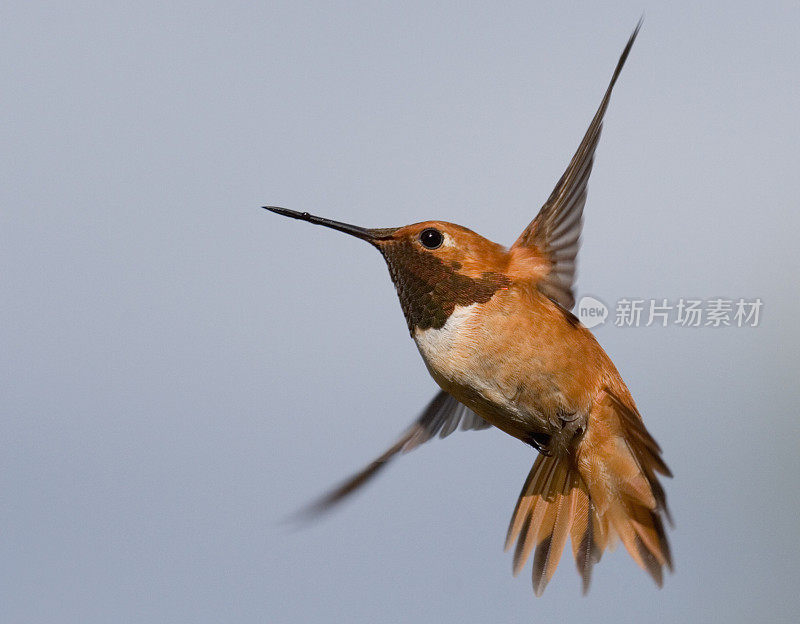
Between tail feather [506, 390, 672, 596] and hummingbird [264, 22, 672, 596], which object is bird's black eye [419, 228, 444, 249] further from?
tail feather [506, 390, 672, 596]

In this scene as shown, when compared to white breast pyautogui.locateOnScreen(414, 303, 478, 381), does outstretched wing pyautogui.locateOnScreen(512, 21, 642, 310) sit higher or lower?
higher

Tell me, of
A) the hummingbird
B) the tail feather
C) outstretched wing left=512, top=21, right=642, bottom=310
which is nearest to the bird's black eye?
the hummingbird

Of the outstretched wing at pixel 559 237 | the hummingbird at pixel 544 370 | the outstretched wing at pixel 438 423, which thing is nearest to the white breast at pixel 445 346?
the hummingbird at pixel 544 370

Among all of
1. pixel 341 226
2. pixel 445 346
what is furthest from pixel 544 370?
pixel 341 226

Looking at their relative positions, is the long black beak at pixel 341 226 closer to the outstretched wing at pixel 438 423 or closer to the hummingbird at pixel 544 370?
the hummingbird at pixel 544 370

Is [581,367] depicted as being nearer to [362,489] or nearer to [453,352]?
[453,352]

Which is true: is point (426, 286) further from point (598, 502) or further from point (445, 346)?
point (598, 502)

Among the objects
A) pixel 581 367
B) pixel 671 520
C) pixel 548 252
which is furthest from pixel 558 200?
pixel 671 520
